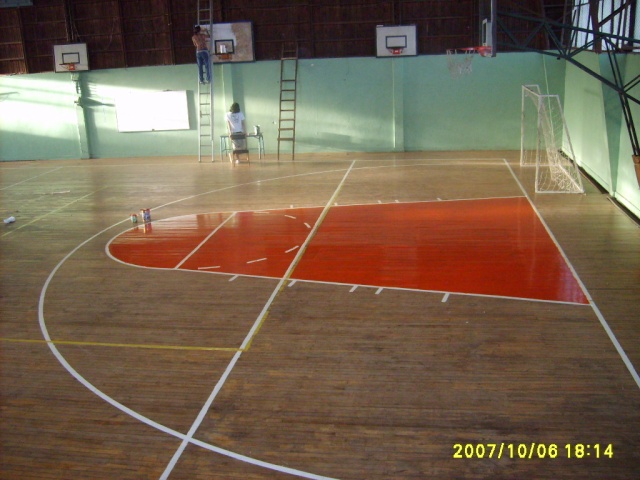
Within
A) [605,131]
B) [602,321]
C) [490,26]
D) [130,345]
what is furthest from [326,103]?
[130,345]

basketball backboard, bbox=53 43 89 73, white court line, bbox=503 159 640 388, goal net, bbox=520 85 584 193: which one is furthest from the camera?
basketball backboard, bbox=53 43 89 73

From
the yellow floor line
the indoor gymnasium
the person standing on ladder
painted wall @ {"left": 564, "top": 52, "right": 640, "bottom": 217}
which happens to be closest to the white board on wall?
the indoor gymnasium

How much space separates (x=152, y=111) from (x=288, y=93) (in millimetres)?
4563

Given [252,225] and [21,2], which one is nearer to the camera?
[252,225]

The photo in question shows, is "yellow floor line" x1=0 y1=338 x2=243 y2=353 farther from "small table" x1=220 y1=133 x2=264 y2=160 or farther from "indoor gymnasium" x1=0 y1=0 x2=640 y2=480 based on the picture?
"small table" x1=220 y1=133 x2=264 y2=160

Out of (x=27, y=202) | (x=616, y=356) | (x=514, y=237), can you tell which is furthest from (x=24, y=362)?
(x=27, y=202)

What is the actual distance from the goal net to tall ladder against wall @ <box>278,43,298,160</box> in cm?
695

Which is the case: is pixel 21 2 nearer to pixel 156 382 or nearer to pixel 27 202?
pixel 27 202

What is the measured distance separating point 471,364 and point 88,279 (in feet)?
18.5

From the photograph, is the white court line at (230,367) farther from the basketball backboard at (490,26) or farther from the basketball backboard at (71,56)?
the basketball backboard at (71,56)

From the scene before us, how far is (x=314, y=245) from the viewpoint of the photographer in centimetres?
1060

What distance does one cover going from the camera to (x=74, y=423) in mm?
5613

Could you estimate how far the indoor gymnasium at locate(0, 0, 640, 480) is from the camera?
5332 mm

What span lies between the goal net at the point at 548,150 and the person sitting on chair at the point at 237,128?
787 cm
